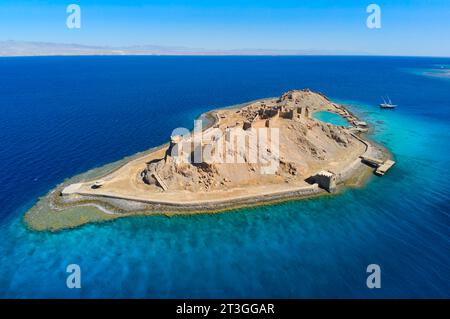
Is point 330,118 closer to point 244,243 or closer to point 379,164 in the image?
point 379,164

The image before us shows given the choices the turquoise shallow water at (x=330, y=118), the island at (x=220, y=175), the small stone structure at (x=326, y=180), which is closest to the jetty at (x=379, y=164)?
the island at (x=220, y=175)

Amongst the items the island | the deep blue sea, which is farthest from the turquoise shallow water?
the island

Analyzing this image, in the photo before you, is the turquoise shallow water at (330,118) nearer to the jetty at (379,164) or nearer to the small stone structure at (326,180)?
the jetty at (379,164)

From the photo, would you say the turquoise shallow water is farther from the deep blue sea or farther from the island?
the island

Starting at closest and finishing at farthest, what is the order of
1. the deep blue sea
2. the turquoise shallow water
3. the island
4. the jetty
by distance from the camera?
the deep blue sea < the island < the jetty < the turquoise shallow water

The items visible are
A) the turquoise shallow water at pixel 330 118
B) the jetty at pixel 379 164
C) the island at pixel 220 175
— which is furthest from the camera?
the turquoise shallow water at pixel 330 118
